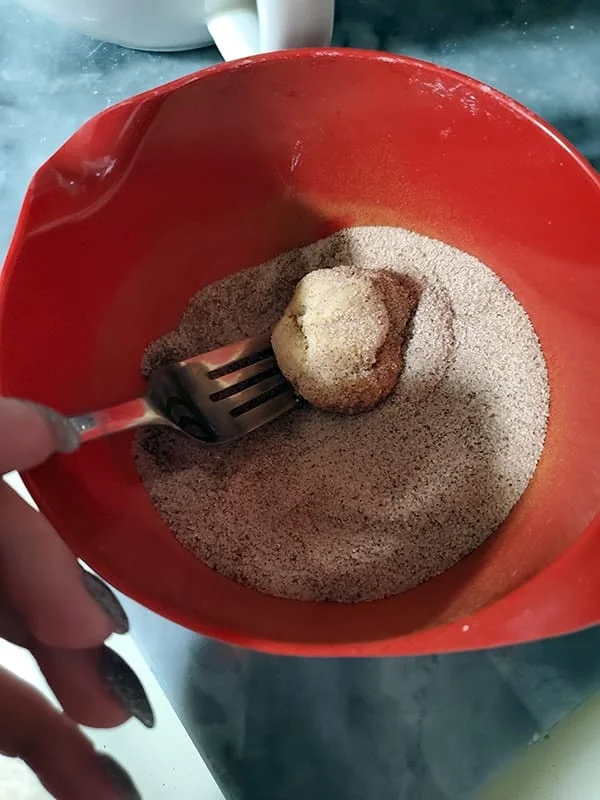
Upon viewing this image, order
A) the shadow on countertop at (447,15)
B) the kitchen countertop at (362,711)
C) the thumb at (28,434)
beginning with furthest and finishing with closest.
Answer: the shadow on countertop at (447,15)
the kitchen countertop at (362,711)
the thumb at (28,434)

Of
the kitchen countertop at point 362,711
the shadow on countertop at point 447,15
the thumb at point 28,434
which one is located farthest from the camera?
the shadow on countertop at point 447,15

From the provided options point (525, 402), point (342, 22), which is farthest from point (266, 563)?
point (342, 22)

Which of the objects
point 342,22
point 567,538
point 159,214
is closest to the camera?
point 567,538

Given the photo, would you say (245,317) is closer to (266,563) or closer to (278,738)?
(266,563)

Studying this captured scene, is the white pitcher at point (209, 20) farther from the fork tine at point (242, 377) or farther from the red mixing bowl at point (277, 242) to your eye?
the fork tine at point (242, 377)

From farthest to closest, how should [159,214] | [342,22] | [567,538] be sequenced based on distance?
[342,22]
[159,214]
[567,538]

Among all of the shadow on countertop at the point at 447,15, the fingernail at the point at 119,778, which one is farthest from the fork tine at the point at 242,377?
the shadow on countertop at the point at 447,15

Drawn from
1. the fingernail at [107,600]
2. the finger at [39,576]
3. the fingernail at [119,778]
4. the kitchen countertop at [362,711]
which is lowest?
the kitchen countertop at [362,711]

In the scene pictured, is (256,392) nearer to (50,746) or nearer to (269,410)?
(269,410)

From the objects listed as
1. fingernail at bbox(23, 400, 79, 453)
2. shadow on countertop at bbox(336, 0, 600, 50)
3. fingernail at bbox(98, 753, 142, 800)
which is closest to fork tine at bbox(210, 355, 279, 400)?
fingernail at bbox(23, 400, 79, 453)
